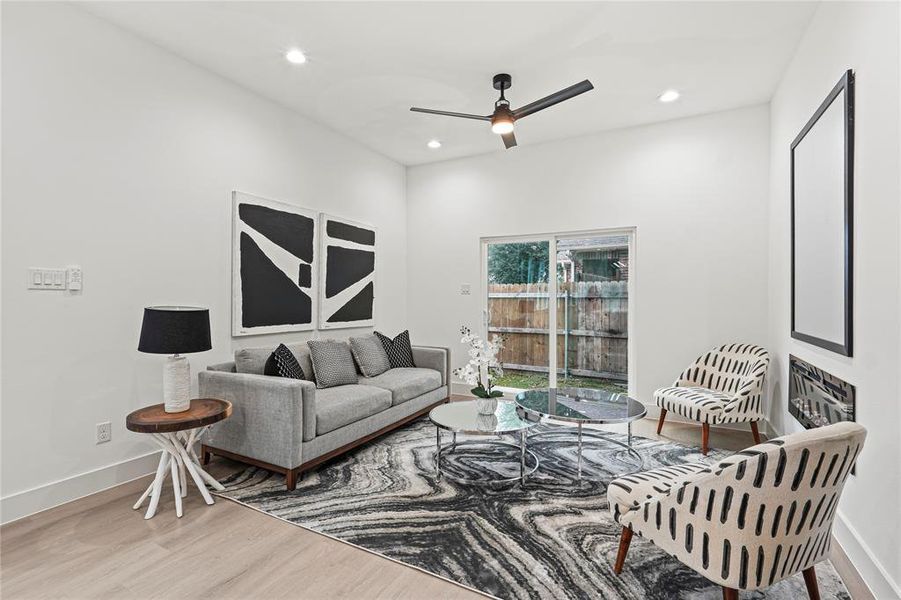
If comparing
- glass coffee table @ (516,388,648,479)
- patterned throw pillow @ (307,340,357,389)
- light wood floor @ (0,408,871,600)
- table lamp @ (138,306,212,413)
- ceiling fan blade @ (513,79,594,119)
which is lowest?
light wood floor @ (0,408,871,600)

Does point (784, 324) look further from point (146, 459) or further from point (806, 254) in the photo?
point (146, 459)

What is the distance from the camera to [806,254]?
278 cm

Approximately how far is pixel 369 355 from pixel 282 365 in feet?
3.53

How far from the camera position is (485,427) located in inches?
112

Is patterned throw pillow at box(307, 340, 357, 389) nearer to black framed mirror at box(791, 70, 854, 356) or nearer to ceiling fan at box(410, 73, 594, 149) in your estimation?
ceiling fan at box(410, 73, 594, 149)

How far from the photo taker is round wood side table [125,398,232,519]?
238 cm

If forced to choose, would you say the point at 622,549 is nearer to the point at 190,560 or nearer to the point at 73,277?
the point at 190,560

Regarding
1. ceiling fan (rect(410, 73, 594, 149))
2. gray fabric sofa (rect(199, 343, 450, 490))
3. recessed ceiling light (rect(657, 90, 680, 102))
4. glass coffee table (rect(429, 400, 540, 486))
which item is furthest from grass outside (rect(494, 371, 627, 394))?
recessed ceiling light (rect(657, 90, 680, 102))

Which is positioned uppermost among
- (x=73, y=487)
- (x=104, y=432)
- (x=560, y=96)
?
(x=560, y=96)

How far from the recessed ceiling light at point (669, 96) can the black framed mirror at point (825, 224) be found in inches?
42.4

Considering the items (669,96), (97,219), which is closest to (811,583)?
(669,96)

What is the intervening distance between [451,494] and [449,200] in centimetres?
373

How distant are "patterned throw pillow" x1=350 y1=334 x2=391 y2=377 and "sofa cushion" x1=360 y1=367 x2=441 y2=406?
7cm

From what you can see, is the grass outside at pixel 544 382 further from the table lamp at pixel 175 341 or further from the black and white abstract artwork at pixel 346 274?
the table lamp at pixel 175 341
